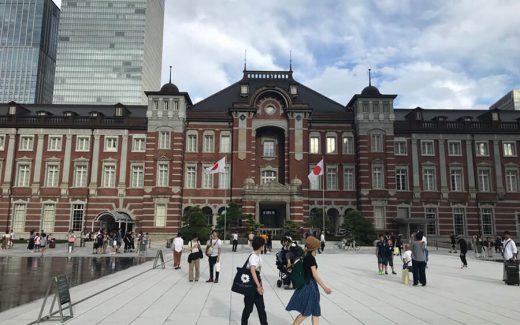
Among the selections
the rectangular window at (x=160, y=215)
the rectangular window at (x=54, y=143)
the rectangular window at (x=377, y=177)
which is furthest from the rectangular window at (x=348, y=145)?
the rectangular window at (x=54, y=143)

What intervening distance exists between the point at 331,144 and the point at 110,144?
79.1ft

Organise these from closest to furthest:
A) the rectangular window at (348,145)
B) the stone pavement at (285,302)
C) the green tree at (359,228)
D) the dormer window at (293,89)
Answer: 1. the stone pavement at (285,302)
2. the green tree at (359,228)
3. the rectangular window at (348,145)
4. the dormer window at (293,89)

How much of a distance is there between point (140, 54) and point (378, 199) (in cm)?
8998

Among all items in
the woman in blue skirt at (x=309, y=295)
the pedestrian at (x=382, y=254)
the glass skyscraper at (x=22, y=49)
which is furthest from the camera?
the glass skyscraper at (x=22, y=49)

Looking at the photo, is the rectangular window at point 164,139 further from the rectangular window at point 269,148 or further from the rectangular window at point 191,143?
the rectangular window at point 269,148

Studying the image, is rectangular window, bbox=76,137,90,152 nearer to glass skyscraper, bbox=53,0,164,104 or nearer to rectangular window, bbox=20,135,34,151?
rectangular window, bbox=20,135,34,151

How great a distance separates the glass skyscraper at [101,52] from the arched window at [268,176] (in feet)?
255

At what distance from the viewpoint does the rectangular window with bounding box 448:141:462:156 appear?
43.1m

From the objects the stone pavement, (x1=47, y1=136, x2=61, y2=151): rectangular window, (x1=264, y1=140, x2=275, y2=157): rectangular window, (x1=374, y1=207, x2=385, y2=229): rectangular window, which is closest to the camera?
the stone pavement

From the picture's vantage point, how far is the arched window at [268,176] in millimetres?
42750

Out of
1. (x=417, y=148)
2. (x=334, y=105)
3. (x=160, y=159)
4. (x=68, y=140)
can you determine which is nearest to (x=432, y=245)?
(x=417, y=148)

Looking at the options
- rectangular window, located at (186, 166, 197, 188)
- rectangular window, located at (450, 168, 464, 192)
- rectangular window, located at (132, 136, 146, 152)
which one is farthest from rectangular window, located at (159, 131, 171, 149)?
rectangular window, located at (450, 168, 464, 192)

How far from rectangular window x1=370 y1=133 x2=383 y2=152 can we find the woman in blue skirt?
37.1m

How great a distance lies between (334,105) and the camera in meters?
46.3
